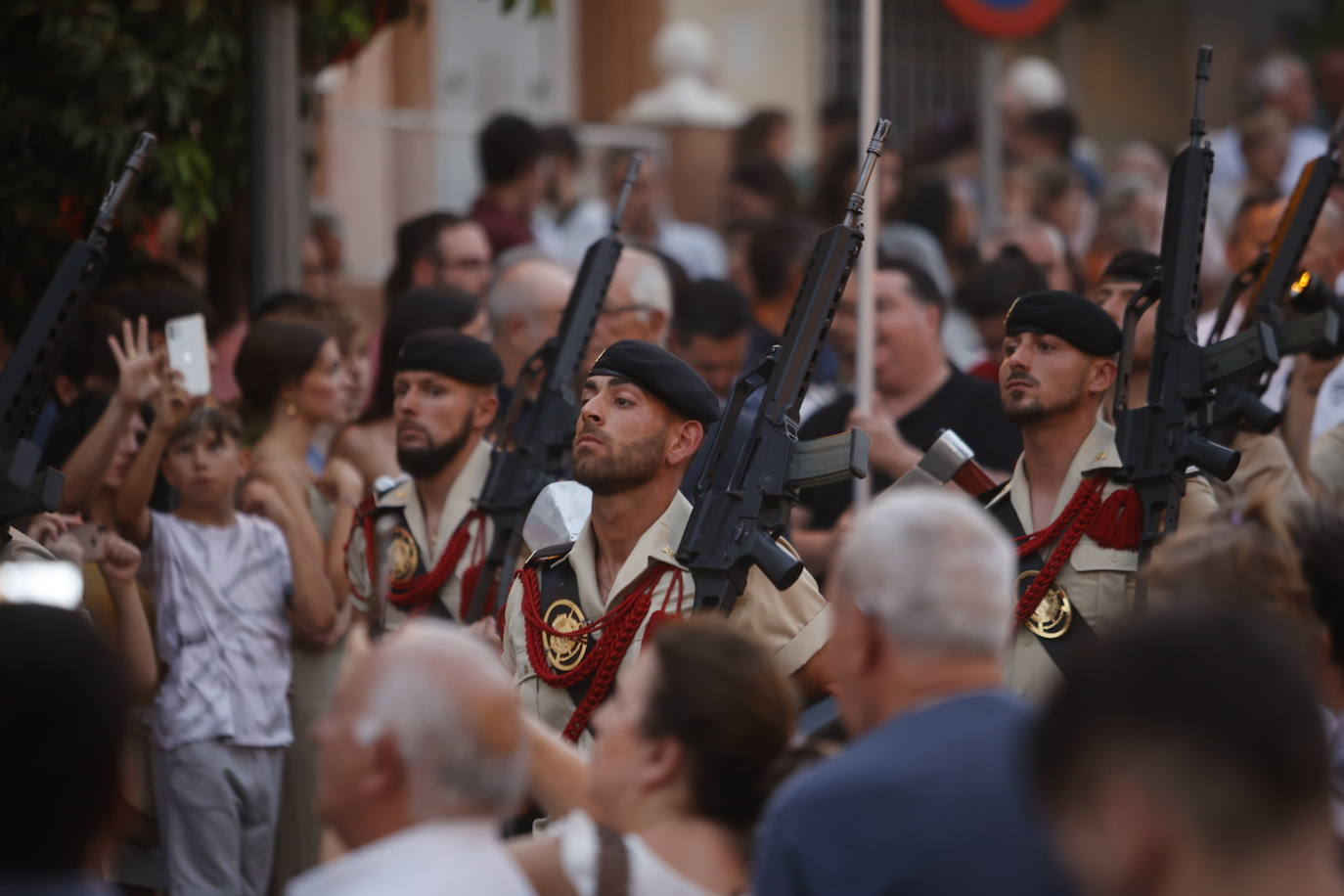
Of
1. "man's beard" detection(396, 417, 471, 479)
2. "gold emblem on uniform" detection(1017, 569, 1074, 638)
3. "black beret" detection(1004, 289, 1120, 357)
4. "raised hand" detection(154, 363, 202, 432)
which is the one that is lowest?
"gold emblem on uniform" detection(1017, 569, 1074, 638)

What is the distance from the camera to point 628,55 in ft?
48.9

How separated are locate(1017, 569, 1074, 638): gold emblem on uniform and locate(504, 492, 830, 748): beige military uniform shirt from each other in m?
0.52

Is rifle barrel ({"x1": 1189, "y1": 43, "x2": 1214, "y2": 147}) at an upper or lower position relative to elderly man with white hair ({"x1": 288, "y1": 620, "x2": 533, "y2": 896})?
upper

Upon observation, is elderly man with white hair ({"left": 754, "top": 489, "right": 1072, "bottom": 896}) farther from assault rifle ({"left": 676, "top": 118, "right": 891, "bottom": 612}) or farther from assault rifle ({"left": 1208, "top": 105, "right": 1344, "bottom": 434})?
assault rifle ({"left": 1208, "top": 105, "right": 1344, "bottom": 434})

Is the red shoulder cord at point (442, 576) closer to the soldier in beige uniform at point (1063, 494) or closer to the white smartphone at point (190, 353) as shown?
the white smartphone at point (190, 353)

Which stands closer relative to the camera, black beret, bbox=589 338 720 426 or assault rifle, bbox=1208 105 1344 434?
black beret, bbox=589 338 720 426

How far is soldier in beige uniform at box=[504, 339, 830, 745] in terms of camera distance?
4.80 meters

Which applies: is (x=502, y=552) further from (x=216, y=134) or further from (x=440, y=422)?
(x=216, y=134)

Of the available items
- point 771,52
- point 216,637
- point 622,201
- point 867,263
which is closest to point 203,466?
point 216,637

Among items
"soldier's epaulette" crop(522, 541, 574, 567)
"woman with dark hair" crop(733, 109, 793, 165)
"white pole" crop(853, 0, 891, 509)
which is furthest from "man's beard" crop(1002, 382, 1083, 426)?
"woman with dark hair" crop(733, 109, 793, 165)

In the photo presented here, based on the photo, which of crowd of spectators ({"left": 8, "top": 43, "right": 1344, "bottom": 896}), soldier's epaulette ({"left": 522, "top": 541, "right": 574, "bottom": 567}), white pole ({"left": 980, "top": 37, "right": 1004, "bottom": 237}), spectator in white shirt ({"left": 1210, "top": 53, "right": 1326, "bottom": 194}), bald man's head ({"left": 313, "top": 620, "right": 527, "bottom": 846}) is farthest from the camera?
spectator in white shirt ({"left": 1210, "top": 53, "right": 1326, "bottom": 194})

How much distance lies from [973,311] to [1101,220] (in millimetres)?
2131

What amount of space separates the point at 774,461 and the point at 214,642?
6.36 ft

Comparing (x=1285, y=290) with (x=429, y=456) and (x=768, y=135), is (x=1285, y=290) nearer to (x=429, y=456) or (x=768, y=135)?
(x=429, y=456)
